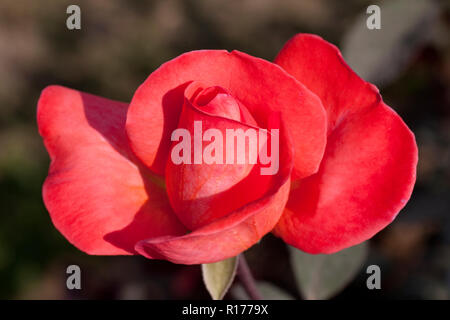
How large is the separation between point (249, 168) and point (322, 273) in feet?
1.34

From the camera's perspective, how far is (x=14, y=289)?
153 centimetres

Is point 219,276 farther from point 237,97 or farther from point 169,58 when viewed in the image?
point 169,58

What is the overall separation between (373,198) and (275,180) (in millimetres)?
97

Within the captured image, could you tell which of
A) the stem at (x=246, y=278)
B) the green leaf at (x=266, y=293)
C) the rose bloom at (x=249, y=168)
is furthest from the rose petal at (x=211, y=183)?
the green leaf at (x=266, y=293)

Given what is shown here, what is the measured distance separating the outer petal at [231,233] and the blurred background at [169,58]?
1.09ft

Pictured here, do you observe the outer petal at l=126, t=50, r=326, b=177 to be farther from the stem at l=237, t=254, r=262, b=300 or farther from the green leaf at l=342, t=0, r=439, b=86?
the green leaf at l=342, t=0, r=439, b=86

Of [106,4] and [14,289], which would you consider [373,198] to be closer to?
[14,289]

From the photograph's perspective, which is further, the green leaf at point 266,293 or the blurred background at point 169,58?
the blurred background at point 169,58

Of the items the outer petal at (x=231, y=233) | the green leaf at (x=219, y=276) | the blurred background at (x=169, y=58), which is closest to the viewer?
the outer petal at (x=231, y=233)

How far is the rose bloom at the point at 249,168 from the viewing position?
49 cm

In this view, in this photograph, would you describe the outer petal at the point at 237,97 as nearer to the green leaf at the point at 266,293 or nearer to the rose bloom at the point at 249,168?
the rose bloom at the point at 249,168

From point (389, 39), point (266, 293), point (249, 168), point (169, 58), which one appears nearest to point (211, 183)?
point (249, 168)
